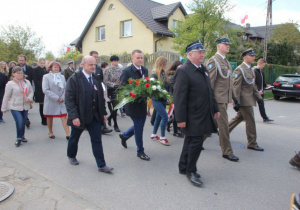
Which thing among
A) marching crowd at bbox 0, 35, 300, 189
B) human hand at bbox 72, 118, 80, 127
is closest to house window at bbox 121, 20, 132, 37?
marching crowd at bbox 0, 35, 300, 189

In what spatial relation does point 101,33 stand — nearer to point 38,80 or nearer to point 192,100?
point 38,80

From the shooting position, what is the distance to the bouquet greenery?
4.43 meters

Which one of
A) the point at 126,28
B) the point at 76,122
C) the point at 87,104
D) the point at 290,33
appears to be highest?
the point at 290,33

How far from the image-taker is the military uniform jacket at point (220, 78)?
4.80 meters

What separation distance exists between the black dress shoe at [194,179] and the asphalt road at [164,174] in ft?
0.23

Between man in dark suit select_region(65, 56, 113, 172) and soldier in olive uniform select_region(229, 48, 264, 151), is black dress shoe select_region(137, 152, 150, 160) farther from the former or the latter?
soldier in olive uniform select_region(229, 48, 264, 151)

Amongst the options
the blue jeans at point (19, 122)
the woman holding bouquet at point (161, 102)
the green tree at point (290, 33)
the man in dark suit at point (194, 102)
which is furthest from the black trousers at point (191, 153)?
the green tree at point (290, 33)

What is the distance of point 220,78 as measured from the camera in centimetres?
488

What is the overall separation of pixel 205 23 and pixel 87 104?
12.5 m

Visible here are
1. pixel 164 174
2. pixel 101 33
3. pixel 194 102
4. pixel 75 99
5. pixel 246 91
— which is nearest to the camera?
pixel 194 102

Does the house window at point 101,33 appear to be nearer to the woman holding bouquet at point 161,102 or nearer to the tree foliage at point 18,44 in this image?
the tree foliage at point 18,44

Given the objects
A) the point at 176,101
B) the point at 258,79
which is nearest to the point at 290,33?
the point at 258,79

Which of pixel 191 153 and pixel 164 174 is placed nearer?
pixel 191 153

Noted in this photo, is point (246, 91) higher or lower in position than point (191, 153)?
higher
